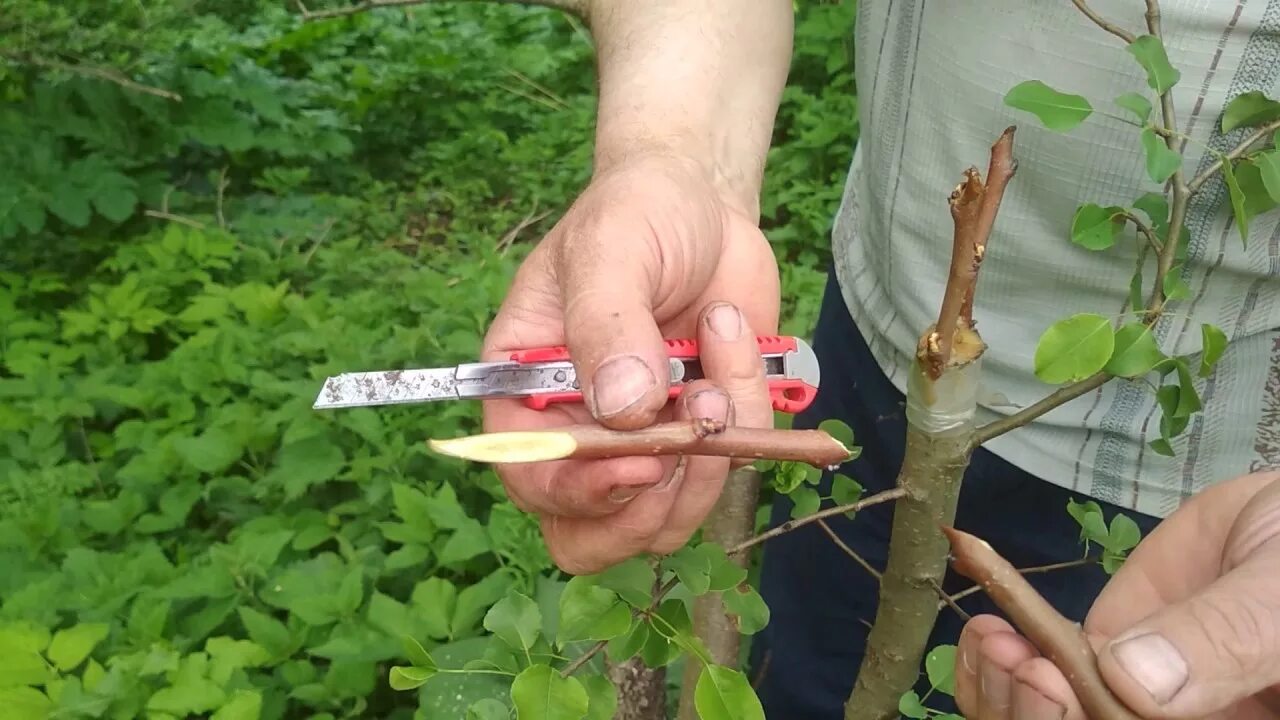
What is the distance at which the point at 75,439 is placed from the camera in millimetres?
2930

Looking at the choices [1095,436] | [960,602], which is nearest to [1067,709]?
[1095,436]

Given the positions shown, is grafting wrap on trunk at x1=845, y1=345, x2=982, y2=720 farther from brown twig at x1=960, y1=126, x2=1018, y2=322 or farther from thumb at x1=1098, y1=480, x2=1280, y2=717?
thumb at x1=1098, y1=480, x2=1280, y2=717

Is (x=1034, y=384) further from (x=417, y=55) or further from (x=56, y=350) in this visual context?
(x=417, y=55)

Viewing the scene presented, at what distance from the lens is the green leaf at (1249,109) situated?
79cm

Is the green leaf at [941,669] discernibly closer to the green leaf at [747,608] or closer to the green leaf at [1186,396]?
the green leaf at [747,608]

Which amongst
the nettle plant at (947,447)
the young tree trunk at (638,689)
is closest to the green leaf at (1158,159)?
the nettle plant at (947,447)

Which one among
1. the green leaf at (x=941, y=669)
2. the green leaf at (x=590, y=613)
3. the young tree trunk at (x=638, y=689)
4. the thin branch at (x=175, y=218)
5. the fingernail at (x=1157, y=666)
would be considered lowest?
the thin branch at (x=175, y=218)

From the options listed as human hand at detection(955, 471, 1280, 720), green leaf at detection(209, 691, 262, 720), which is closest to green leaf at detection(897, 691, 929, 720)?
human hand at detection(955, 471, 1280, 720)

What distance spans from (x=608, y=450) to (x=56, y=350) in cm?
307

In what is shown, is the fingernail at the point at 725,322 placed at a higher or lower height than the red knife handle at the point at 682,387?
higher

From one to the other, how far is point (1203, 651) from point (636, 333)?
523 millimetres

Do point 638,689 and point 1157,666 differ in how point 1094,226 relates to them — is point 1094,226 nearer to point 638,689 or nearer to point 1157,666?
point 1157,666

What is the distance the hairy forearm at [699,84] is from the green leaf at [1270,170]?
64 centimetres

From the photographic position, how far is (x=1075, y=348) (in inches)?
29.9
